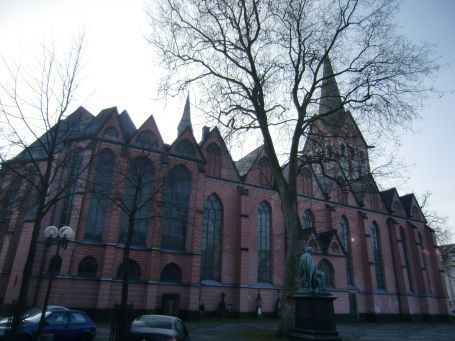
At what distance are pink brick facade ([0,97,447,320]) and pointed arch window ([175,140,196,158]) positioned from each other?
0.98 ft

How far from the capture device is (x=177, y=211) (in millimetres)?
26797

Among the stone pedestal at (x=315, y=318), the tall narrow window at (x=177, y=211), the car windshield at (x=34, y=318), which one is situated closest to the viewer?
the car windshield at (x=34, y=318)

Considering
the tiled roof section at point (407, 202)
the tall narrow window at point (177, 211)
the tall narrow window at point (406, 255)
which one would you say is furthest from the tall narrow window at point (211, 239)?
the tiled roof section at point (407, 202)

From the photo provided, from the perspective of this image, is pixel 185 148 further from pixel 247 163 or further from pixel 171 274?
pixel 171 274

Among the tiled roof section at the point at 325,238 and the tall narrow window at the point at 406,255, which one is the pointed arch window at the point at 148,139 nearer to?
the tiled roof section at the point at 325,238

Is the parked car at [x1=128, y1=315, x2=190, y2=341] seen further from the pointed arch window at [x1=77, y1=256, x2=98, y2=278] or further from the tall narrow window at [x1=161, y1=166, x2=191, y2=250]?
the tall narrow window at [x1=161, y1=166, x2=191, y2=250]

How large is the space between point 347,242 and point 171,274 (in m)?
21.5

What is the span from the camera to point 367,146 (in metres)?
17.2

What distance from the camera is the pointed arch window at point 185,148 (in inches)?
1134

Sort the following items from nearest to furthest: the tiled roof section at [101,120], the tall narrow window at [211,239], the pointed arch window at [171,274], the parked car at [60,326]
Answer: the parked car at [60,326], the pointed arch window at [171,274], the tiled roof section at [101,120], the tall narrow window at [211,239]

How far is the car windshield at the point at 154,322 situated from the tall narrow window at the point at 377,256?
3447cm

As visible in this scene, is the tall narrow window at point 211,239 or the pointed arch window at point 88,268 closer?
the pointed arch window at point 88,268

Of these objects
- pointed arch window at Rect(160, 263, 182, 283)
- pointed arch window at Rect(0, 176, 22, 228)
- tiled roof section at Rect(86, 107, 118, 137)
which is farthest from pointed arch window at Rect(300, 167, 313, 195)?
pointed arch window at Rect(0, 176, 22, 228)

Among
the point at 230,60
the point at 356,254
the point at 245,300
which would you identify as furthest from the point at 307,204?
the point at 230,60
